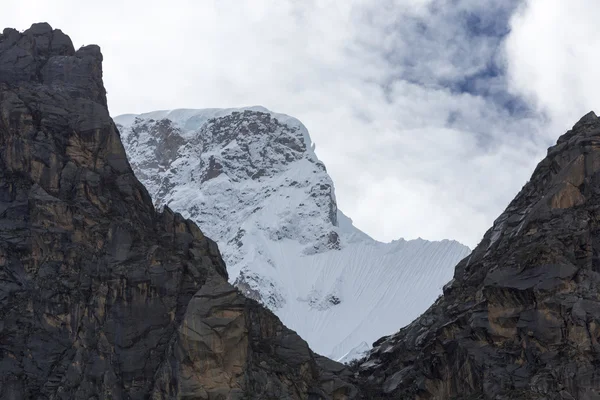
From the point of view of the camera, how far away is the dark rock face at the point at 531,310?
275ft

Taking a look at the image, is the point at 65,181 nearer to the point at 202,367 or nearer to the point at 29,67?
the point at 29,67

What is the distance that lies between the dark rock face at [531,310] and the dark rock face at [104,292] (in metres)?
8.69

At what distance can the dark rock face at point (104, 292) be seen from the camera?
288 feet

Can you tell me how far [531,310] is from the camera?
285 feet

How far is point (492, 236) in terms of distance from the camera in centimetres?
10238

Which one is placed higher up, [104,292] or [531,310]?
[531,310]

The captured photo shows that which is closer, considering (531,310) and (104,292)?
(531,310)

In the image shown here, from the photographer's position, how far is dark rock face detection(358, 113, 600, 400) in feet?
275

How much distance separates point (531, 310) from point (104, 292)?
108ft

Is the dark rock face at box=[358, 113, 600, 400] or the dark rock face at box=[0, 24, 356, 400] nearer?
the dark rock face at box=[358, 113, 600, 400]

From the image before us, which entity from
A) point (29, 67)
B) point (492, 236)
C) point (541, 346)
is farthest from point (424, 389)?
point (29, 67)

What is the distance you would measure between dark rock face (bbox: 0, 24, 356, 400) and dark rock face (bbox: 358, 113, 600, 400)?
8.69 m

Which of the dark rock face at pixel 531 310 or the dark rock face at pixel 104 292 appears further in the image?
the dark rock face at pixel 104 292

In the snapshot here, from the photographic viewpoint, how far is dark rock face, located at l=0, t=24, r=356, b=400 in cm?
8788
